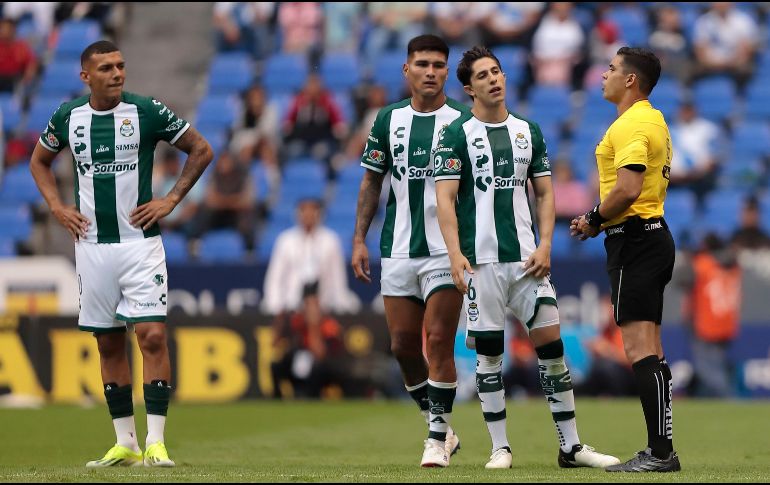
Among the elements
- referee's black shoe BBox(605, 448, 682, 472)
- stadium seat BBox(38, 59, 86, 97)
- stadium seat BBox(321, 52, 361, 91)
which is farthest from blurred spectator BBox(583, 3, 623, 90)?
A: referee's black shoe BBox(605, 448, 682, 472)

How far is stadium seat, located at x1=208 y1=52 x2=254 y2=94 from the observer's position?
22.7 m

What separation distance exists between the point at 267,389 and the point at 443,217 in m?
8.09

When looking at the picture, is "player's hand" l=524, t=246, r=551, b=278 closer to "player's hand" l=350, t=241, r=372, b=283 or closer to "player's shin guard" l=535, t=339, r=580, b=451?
"player's shin guard" l=535, t=339, r=580, b=451

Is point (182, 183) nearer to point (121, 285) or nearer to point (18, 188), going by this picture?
point (121, 285)

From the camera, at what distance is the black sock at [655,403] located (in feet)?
25.2

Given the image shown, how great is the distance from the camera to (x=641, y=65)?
7957mm

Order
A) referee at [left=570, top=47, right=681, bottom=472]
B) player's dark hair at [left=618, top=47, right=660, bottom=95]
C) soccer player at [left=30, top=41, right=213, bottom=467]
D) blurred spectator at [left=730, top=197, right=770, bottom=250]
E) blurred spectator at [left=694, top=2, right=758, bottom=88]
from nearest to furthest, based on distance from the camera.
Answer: referee at [left=570, top=47, right=681, bottom=472], player's dark hair at [left=618, top=47, right=660, bottom=95], soccer player at [left=30, top=41, right=213, bottom=467], blurred spectator at [left=730, top=197, right=770, bottom=250], blurred spectator at [left=694, top=2, right=758, bottom=88]

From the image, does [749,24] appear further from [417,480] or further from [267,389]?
[417,480]

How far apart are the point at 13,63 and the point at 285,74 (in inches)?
173

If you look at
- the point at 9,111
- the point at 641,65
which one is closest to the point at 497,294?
the point at 641,65

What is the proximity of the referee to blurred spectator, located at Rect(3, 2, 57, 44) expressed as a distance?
17.3 metres

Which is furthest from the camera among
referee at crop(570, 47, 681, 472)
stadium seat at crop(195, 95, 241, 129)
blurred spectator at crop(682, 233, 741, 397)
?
stadium seat at crop(195, 95, 241, 129)

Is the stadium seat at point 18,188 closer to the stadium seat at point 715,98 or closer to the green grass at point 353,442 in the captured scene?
the green grass at point 353,442

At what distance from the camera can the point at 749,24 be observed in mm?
21703
